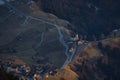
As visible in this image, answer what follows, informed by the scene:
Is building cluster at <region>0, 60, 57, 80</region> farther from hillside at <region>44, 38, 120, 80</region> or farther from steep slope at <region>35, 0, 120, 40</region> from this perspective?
steep slope at <region>35, 0, 120, 40</region>

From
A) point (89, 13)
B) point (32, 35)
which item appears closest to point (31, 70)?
point (32, 35)

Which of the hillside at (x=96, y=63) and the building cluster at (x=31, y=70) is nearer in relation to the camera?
the building cluster at (x=31, y=70)

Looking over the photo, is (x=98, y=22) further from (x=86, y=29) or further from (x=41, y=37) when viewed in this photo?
(x=41, y=37)

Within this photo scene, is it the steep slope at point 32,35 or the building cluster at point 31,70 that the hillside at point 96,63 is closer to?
the building cluster at point 31,70

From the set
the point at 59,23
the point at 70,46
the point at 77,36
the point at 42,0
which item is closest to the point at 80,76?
the point at 70,46

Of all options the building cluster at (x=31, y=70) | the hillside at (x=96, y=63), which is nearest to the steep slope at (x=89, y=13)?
the hillside at (x=96, y=63)

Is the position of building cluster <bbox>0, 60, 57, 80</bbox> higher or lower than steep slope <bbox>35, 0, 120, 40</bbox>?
higher

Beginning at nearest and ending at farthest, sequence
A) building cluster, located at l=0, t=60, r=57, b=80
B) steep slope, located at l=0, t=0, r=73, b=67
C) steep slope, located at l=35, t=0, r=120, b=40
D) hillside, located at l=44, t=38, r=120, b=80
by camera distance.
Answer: building cluster, located at l=0, t=60, r=57, b=80 → hillside, located at l=44, t=38, r=120, b=80 → steep slope, located at l=0, t=0, r=73, b=67 → steep slope, located at l=35, t=0, r=120, b=40

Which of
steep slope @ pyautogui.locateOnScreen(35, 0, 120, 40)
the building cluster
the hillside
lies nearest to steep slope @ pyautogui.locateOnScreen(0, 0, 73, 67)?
the building cluster
